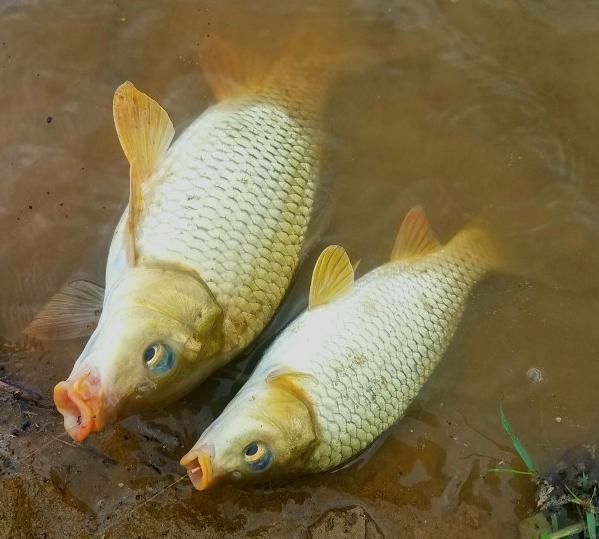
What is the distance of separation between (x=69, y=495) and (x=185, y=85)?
6.71 feet

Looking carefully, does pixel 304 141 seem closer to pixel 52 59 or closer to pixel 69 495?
pixel 52 59

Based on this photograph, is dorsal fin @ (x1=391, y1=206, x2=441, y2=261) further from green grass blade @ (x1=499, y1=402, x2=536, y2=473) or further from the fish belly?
green grass blade @ (x1=499, y1=402, x2=536, y2=473)

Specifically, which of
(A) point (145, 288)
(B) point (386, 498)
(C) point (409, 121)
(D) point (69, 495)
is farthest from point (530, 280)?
(D) point (69, 495)

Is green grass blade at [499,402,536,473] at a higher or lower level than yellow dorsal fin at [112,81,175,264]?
lower

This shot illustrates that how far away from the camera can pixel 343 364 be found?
9.43ft

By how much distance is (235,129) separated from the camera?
3.02 metres

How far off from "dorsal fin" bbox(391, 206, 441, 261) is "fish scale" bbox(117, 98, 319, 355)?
52 cm

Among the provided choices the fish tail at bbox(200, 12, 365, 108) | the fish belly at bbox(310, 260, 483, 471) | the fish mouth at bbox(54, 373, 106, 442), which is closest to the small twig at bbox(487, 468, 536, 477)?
the fish belly at bbox(310, 260, 483, 471)

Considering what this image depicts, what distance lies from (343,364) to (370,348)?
15 centimetres

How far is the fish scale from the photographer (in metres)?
2.76

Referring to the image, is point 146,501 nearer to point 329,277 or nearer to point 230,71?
point 329,277

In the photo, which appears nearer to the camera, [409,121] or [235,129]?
[235,129]

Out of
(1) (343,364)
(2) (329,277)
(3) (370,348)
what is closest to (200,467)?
A: (1) (343,364)

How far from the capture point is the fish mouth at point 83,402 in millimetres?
2338
